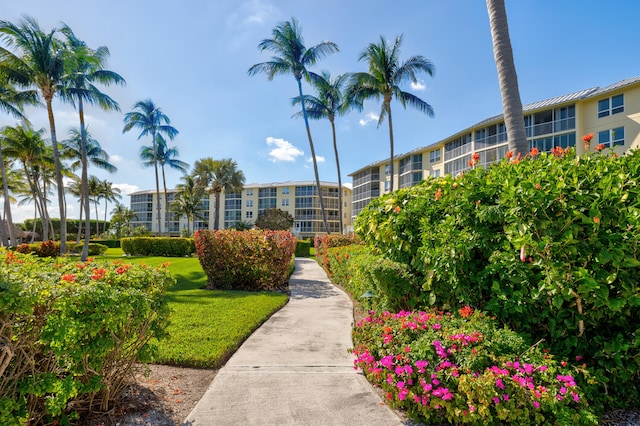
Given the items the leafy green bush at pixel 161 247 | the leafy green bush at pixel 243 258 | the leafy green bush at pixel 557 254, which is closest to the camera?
the leafy green bush at pixel 557 254

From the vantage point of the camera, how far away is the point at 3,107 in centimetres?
2244

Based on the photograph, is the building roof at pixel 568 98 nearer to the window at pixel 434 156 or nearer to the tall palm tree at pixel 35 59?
the window at pixel 434 156

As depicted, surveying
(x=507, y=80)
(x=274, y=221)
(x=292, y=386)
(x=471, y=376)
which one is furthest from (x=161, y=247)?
(x=471, y=376)

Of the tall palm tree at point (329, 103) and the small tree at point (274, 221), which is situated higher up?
the tall palm tree at point (329, 103)

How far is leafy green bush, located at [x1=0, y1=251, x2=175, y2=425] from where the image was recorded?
2053 mm

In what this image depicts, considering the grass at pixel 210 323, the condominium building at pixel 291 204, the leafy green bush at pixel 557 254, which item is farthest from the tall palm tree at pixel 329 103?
the condominium building at pixel 291 204

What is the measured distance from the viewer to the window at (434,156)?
135 feet

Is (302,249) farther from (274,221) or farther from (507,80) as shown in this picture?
(507,80)

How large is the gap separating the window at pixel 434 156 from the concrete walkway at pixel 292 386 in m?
39.0

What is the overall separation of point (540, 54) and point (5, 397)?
1217 centimetres

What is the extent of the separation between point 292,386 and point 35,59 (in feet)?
78.4

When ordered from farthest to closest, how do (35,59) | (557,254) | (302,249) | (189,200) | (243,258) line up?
(189,200) → (302,249) → (35,59) → (243,258) → (557,254)

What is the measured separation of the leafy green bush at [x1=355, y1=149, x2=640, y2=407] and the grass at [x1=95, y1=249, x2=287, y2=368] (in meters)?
3.21

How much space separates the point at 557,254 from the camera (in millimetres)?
2951
